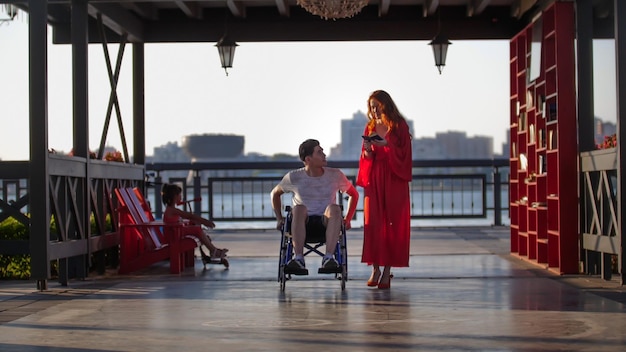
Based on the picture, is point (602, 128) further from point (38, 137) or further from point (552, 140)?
point (38, 137)

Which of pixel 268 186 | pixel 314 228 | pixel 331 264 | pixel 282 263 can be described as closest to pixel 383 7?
pixel 314 228

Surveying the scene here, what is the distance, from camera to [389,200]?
820 cm

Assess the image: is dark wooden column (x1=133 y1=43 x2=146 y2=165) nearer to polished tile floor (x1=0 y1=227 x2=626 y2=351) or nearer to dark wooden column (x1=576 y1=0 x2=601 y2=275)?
polished tile floor (x1=0 y1=227 x2=626 y2=351)

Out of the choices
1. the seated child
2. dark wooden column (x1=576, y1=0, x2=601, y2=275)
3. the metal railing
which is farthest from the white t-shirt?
the metal railing

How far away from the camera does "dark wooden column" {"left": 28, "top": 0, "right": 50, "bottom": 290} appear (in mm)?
8062

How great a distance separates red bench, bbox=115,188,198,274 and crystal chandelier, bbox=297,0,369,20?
7.48ft

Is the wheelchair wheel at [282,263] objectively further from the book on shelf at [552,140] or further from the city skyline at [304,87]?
the city skyline at [304,87]

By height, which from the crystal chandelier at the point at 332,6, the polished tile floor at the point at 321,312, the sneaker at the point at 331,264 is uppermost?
the crystal chandelier at the point at 332,6

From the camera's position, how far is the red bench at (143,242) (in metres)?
9.46

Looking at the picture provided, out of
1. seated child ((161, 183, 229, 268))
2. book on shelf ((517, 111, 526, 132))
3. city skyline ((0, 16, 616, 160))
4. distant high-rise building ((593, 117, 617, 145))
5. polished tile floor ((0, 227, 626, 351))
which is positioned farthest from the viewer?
city skyline ((0, 16, 616, 160))

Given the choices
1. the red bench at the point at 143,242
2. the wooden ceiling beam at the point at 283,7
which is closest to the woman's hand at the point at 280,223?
the red bench at the point at 143,242

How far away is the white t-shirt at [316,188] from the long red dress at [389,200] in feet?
0.70

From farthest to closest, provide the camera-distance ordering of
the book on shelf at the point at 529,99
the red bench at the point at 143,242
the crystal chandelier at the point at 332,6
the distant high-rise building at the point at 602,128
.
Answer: the distant high-rise building at the point at 602,128 < the book on shelf at the point at 529,99 < the red bench at the point at 143,242 < the crystal chandelier at the point at 332,6

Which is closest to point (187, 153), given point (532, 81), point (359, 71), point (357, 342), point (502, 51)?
point (359, 71)
